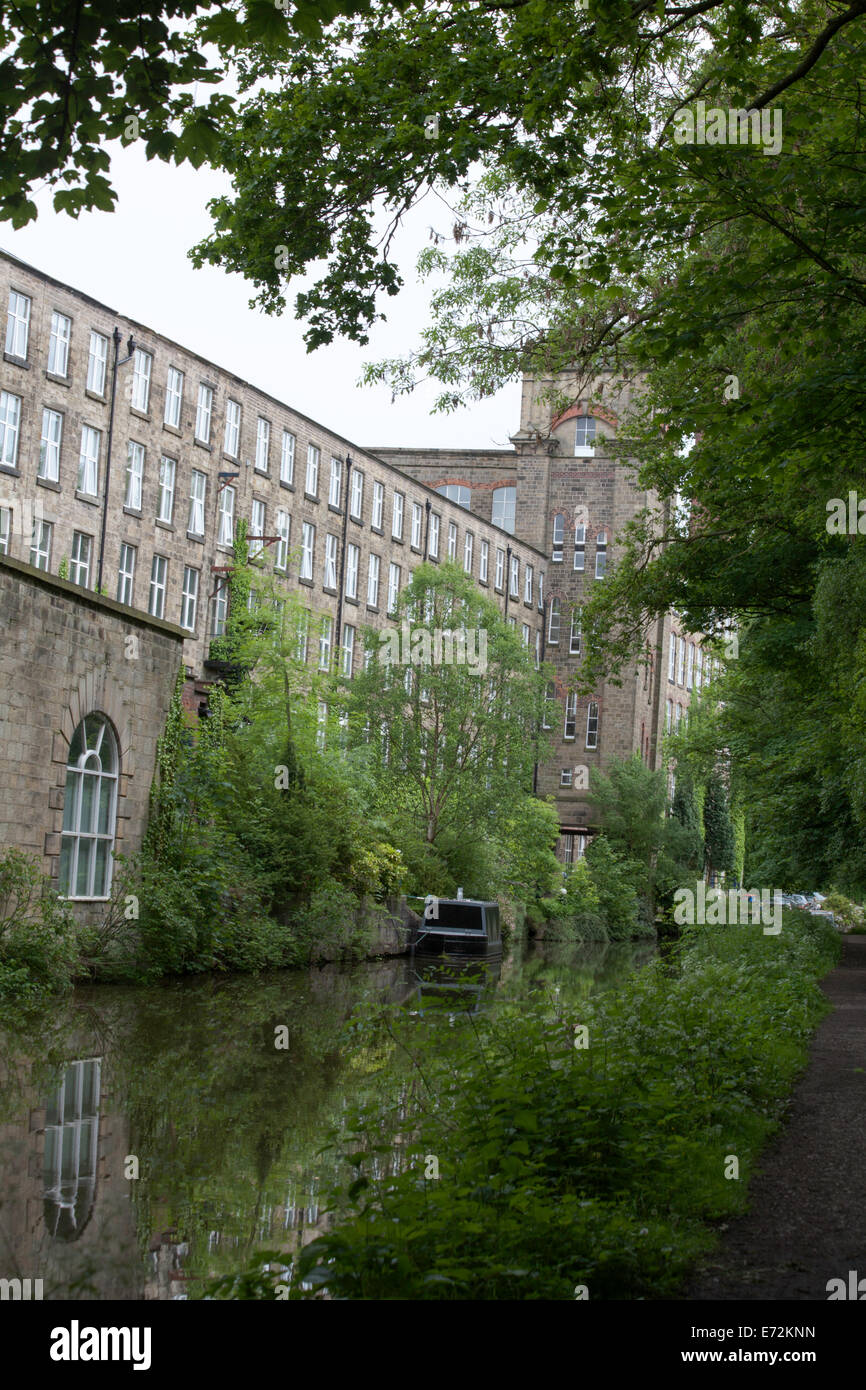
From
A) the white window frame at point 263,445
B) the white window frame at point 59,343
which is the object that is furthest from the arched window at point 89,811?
the white window frame at point 263,445

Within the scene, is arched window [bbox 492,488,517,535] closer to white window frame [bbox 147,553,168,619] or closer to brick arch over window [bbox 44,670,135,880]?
white window frame [bbox 147,553,168,619]

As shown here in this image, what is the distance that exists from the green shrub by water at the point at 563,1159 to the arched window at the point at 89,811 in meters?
11.2

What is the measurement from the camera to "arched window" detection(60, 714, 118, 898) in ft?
70.4

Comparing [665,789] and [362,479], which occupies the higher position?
[362,479]

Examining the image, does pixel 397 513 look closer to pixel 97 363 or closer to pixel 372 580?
pixel 372 580

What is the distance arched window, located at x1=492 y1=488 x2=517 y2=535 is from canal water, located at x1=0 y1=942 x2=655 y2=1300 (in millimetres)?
62932

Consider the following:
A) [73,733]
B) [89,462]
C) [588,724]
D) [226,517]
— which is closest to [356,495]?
[226,517]

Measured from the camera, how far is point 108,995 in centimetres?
2003

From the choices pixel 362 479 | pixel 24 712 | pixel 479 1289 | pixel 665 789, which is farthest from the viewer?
pixel 665 789

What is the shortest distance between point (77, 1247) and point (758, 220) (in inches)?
329

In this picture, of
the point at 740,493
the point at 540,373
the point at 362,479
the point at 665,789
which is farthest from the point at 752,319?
the point at 665,789

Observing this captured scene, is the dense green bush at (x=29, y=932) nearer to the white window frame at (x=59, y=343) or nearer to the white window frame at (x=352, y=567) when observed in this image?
the white window frame at (x=59, y=343)

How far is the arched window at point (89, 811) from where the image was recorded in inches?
845

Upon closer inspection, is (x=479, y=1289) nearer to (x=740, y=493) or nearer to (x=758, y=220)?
(x=758, y=220)
